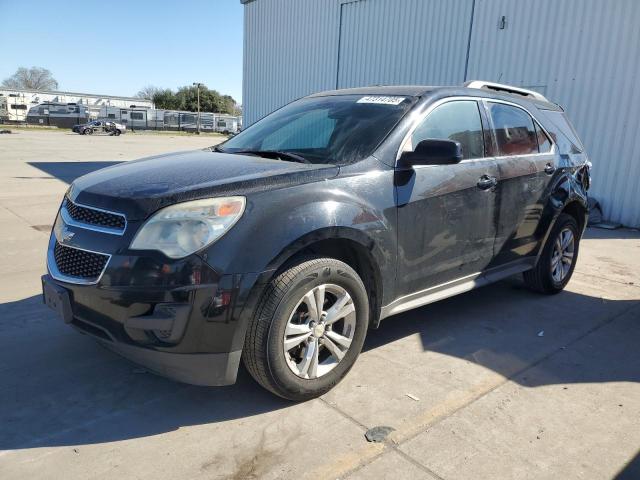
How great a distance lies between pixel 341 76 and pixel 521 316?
11454 mm

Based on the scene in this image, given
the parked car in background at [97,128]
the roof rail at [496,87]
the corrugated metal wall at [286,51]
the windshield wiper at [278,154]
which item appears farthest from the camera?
the parked car in background at [97,128]

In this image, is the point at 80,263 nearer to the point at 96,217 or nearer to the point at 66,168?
the point at 96,217

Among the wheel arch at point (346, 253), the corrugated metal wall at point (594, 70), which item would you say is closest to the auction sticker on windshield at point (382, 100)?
the wheel arch at point (346, 253)

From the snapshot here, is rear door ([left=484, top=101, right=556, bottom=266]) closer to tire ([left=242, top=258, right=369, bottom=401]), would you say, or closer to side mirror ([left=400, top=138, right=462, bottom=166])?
side mirror ([left=400, top=138, right=462, bottom=166])

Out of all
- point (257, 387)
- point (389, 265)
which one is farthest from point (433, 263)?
point (257, 387)

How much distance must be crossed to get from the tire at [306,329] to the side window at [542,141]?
2.57 metres

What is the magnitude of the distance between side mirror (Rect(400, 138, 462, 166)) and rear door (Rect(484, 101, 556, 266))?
96 cm

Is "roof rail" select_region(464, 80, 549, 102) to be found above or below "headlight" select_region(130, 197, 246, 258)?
above

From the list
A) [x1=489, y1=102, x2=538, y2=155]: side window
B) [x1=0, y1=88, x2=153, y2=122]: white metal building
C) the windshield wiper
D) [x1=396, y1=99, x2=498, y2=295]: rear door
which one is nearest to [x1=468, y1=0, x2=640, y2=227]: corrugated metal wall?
[x1=489, y1=102, x2=538, y2=155]: side window

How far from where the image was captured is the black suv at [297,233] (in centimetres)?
251

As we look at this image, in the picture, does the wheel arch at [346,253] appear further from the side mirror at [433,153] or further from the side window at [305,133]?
the side window at [305,133]

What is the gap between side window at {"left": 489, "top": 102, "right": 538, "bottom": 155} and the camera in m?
4.17

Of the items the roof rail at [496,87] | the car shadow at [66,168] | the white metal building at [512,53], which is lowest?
the car shadow at [66,168]

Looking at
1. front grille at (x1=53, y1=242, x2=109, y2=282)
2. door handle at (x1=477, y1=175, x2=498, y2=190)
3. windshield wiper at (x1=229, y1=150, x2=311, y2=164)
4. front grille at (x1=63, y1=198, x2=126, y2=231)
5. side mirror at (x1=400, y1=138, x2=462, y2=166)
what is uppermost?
side mirror at (x1=400, y1=138, x2=462, y2=166)
